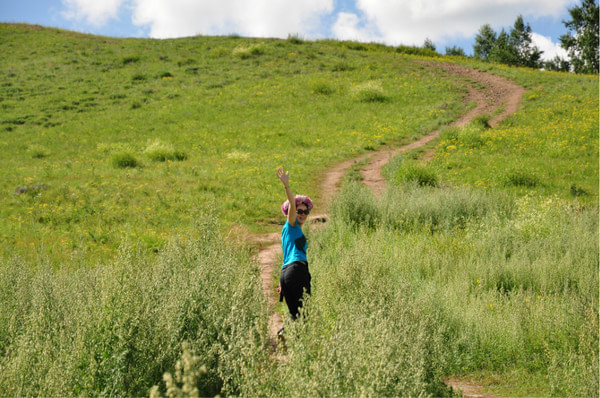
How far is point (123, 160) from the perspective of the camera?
16125 millimetres

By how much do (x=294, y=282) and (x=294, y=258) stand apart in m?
0.27

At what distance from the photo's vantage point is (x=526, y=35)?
64188mm

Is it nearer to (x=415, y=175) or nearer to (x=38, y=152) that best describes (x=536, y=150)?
(x=415, y=175)

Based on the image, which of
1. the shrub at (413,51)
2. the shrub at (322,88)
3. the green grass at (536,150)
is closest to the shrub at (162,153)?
the green grass at (536,150)

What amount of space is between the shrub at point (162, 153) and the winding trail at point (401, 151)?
6.37 meters

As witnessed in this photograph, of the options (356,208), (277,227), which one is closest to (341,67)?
(277,227)


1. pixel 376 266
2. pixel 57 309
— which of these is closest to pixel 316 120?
pixel 376 266

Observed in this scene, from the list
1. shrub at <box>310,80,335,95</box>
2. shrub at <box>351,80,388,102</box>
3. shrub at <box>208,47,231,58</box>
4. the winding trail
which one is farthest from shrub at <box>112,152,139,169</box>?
shrub at <box>208,47,231,58</box>

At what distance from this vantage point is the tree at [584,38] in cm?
5184

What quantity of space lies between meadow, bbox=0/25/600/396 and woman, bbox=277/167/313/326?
297mm

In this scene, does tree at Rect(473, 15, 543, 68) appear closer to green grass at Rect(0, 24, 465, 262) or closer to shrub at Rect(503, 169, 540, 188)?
green grass at Rect(0, 24, 465, 262)

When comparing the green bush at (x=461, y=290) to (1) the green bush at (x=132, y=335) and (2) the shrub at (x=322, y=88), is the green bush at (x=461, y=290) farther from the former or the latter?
(2) the shrub at (x=322, y=88)

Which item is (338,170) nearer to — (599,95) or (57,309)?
(57,309)

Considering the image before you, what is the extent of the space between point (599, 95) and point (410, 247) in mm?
Answer: 20385
